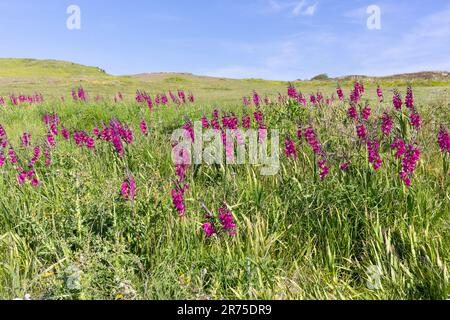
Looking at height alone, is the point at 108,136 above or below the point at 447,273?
above

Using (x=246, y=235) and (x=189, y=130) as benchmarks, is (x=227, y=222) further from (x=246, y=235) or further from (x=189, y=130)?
(x=189, y=130)

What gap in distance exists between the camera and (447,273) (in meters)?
2.62

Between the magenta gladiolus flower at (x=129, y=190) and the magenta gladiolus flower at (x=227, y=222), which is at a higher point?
the magenta gladiolus flower at (x=129, y=190)

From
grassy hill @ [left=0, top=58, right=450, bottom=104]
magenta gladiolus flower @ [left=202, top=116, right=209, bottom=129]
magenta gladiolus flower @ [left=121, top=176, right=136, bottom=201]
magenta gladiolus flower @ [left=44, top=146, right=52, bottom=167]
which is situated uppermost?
grassy hill @ [left=0, top=58, right=450, bottom=104]

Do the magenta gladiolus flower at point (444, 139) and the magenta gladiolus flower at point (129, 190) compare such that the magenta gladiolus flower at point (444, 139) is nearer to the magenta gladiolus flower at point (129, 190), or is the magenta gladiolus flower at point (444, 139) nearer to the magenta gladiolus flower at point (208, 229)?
the magenta gladiolus flower at point (208, 229)

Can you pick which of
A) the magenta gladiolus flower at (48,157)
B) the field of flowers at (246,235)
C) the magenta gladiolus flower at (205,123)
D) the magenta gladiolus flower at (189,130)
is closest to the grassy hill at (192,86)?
the magenta gladiolus flower at (205,123)

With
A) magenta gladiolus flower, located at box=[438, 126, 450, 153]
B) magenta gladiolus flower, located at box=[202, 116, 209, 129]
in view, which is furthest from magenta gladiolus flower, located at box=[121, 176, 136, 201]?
magenta gladiolus flower, located at box=[438, 126, 450, 153]

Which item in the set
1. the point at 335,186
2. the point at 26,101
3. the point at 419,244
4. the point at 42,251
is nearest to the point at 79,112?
the point at 26,101

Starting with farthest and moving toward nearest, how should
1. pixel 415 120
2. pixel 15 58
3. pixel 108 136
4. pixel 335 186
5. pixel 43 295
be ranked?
pixel 15 58 < pixel 108 136 < pixel 415 120 < pixel 335 186 < pixel 43 295

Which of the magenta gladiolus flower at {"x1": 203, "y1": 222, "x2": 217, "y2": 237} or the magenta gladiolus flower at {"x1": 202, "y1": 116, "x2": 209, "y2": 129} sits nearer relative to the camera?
the magenta gladiolus flower at {"x1": 203, "y1": 222, "x2": 217, "y2": 237}

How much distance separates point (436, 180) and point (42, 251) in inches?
176

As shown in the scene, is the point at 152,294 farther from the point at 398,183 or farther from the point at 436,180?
the point at 436,180

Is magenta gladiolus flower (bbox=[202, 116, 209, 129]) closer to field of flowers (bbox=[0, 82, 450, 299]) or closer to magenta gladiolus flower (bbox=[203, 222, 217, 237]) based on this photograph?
field of flowers (bbox=[0, 82, 450, 299])

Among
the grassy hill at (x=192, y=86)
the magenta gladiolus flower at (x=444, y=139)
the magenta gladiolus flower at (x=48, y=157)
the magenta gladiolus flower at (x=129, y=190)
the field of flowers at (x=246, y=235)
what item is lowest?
the field of flowers at (x=246, y=235)
